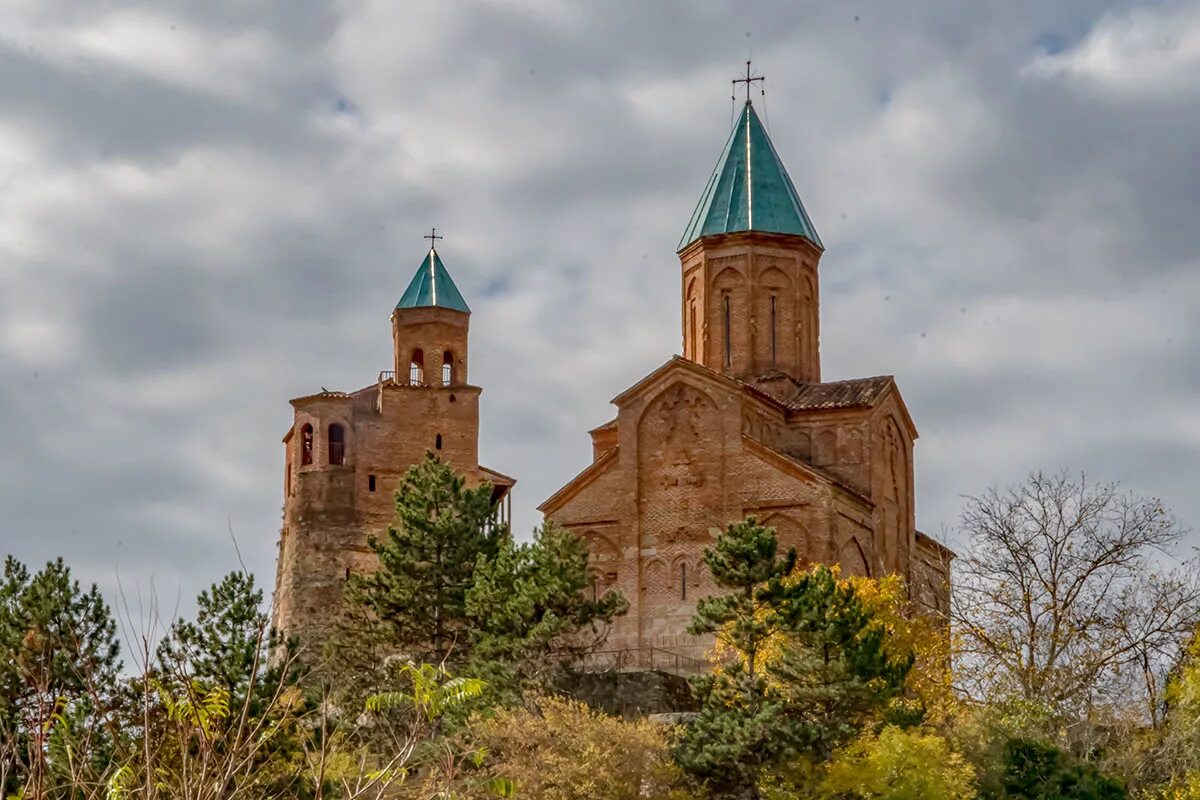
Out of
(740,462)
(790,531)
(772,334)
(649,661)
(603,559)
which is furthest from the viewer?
(772,334)

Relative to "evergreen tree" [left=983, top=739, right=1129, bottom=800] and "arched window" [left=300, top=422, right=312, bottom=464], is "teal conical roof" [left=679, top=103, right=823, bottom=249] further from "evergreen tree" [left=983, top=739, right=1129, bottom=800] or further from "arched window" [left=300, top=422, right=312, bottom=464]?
"evergreen tree" [left=983, top=739, right=1129, bottom=800]

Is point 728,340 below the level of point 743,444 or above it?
above

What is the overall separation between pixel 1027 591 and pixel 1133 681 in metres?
2.58

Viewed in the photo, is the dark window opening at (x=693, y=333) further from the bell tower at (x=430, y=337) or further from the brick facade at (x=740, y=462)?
the bell tower at (x=430, y=337)

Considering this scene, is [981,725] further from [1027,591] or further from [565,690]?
[565,690]

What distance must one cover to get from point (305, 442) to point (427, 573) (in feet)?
48.0

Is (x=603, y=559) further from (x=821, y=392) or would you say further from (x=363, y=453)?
(x=363, y=453)

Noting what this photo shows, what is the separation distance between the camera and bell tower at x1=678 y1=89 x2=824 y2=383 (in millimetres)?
47688

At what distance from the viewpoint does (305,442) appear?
2130 inches

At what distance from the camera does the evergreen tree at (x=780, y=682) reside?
3181 centimetres

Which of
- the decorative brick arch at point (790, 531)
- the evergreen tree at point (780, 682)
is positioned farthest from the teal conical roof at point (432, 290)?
the evergreen tree at point (780, 682)

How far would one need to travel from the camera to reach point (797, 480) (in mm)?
42969

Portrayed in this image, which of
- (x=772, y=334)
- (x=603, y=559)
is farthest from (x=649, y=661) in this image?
(x=772, y=334)

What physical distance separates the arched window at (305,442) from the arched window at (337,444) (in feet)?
2.06
